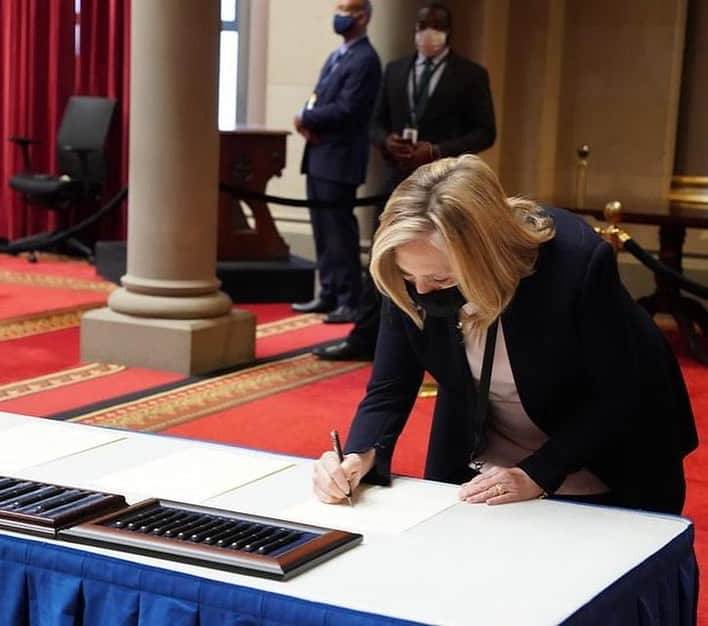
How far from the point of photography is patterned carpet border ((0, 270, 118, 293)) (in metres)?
9.41

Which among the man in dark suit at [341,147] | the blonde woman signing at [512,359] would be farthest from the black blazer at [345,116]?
the blonde woman signing at [512,359]

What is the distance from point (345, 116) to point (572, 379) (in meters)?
5.47

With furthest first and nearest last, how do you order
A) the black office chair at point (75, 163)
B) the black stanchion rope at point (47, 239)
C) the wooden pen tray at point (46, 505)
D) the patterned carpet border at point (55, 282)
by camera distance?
the black office chair at point (75, 163) < the black stanchion rope at point (47, 239) < the patterned carpet border at point (55, 282) < the wooden pen tray at point (46, 505)

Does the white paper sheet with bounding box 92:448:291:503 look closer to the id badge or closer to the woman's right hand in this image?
the woman's right hand

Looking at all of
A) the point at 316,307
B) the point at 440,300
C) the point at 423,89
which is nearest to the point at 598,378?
the point at 440,300

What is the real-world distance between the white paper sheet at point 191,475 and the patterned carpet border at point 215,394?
8.10 ft

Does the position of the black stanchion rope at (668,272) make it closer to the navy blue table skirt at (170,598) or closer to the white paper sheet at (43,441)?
the white paper sheet at (43,441)

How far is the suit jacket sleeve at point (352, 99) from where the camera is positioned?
26.5ft

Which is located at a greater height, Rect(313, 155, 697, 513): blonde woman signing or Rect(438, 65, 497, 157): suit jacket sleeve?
Rect(438, 65, 497, 157): suit jacket sleeve

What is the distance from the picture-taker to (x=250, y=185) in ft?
30.3

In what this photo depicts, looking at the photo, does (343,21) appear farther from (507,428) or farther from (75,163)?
(507,428)

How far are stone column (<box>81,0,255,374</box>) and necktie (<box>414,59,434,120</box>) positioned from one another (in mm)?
1327

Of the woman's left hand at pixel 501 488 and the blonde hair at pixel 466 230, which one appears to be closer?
the blonde hair at pixel 466 230

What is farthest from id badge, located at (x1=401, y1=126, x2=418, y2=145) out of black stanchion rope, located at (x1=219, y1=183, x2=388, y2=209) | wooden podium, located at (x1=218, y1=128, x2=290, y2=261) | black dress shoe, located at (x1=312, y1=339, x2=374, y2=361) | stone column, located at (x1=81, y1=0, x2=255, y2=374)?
wooden podium, located at (x1=218, y1=128, x2=290, y2=261)
